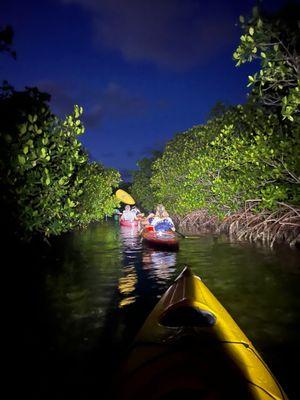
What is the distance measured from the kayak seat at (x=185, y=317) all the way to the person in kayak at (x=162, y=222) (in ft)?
33.7

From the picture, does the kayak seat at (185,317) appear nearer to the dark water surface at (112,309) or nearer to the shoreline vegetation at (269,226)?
the dark water surface at (112,309)

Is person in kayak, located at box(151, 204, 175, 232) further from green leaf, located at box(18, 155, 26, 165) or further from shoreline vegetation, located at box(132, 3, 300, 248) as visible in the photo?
green leaf, located at box(18, 155, 26, 165)

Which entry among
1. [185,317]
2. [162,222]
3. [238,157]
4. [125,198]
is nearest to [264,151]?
[238,157]

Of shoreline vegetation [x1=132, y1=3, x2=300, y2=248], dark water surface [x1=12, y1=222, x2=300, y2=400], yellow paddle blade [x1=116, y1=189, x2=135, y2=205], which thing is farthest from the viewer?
yellow paddle blade [x1=116, y1=189, x2=135, y2=205]

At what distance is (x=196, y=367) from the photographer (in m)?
2.58

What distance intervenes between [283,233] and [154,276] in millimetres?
7370

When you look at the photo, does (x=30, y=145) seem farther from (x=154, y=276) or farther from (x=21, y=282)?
(x=154, y=276)

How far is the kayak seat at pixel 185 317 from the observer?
391 centimetres

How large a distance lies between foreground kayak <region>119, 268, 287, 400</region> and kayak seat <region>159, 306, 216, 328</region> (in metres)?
0.20

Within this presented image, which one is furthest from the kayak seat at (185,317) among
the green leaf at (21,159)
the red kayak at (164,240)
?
the red kayak at (164,240)

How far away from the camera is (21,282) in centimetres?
926

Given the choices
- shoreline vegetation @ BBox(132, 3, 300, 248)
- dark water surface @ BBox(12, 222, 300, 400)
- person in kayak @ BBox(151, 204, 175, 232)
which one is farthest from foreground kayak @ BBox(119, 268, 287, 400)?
person in kayak @ BBox(151, 204, 175, 232)

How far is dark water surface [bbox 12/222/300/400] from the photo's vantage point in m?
4.04

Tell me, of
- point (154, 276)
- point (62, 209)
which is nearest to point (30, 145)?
point (62, 209)
